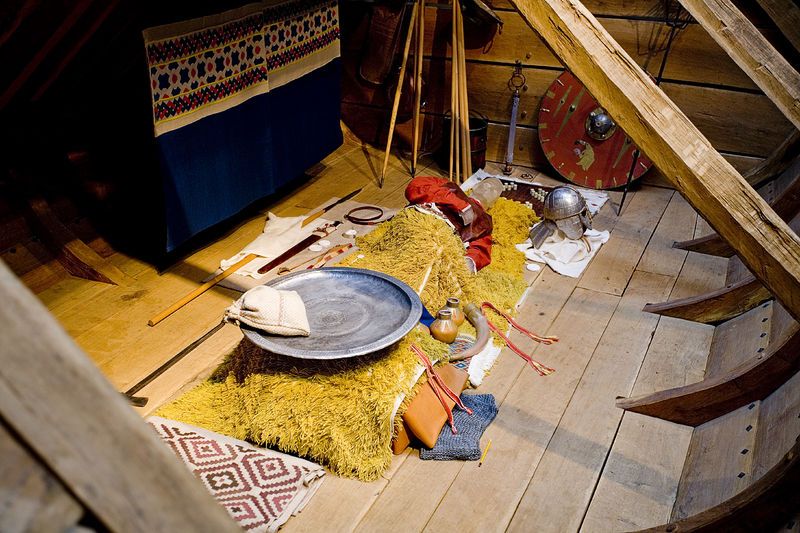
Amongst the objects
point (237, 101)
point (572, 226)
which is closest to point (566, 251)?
point (572, 226)

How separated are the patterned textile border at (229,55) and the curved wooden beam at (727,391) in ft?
8.02

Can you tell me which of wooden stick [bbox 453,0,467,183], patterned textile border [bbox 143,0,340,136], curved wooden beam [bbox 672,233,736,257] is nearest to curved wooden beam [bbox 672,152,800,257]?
curved wooden beam [bbox 672,233,736,257]

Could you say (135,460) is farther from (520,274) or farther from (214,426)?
(520,274)

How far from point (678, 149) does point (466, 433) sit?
1.31 meters

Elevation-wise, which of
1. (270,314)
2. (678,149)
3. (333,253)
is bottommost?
(333,253)

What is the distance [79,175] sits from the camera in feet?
12.0

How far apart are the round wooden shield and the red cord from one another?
1848 millimetres

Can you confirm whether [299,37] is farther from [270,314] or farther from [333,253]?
[270,314]

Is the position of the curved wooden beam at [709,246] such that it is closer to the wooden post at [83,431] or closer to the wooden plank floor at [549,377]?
the wooden plank floor at [549,377]

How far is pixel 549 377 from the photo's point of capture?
285 centimetres

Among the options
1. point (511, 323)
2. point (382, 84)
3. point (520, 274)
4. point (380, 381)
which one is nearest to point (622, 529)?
point (380, 381)

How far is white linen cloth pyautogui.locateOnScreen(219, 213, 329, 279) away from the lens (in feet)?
11.9

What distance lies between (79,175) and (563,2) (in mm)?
2931

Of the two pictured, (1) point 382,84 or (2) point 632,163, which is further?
(1) point 382,84
